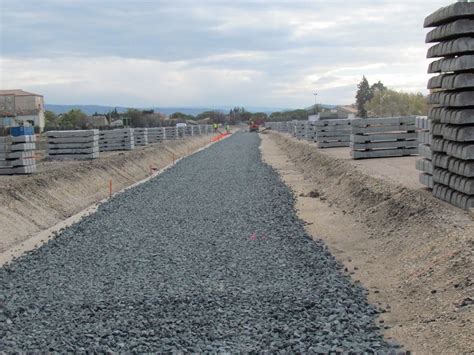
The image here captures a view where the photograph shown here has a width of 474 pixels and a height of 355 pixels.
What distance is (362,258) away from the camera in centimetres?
1214

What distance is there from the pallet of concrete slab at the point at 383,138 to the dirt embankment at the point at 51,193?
38.2 ft

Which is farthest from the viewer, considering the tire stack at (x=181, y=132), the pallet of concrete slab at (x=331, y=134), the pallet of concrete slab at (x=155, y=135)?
A: the tire stack at (x=181, y=132)

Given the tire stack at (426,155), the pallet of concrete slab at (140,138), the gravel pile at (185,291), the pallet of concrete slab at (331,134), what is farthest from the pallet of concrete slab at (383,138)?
the pallet of concrete slab at (140,138)

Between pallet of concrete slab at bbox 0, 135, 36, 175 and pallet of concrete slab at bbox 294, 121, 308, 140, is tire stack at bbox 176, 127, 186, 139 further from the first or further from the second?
pallet of concrete slab at bbox 0, 135, 36, 175

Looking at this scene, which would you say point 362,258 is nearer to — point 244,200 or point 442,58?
point 442,58

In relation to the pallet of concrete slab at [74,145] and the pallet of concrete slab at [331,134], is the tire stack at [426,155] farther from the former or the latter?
the pallet of concrete slab at [74,145]

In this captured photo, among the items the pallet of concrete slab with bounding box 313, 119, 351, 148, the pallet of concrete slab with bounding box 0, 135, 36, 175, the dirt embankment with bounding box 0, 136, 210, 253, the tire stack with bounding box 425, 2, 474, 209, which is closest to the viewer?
the tire stack with bounding box 425, 2, 474, 209

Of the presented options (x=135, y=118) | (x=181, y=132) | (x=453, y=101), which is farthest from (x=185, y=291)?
(x=135, y=118)

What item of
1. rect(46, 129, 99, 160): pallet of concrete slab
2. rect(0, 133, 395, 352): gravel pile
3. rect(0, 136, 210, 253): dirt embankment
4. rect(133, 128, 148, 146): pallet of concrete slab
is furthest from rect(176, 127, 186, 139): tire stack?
rect(0, 133, 395, 352): gravel pile

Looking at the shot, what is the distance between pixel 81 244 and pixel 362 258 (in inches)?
274

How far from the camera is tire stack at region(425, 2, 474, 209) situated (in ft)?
37.0

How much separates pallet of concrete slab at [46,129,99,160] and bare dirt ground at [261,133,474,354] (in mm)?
18295

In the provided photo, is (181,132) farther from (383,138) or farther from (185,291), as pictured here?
(185,291)

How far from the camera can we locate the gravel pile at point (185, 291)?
25.8ft
